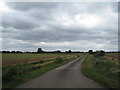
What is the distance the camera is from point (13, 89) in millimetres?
8086

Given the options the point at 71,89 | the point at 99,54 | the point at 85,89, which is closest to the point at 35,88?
the point at 71,89

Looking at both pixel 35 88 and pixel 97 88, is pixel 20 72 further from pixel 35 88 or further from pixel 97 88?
pixel 97 88

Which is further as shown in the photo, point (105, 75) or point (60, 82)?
point (105, 75)

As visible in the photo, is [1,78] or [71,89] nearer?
[71,89]

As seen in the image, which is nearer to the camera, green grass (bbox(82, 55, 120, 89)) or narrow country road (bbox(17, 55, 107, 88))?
narrow country road (bbox(17, 55, 107, 88))

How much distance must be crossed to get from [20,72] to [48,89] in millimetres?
7017

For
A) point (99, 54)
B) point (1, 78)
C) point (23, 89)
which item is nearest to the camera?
point (23, 89)

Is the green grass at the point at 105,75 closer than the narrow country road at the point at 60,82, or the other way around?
the narrow country road at the point at 60,82

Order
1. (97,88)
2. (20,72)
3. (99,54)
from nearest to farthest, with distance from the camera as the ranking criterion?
1. (97,88)
2. (20,72)
3. (99,54)

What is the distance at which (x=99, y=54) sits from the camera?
5088cm

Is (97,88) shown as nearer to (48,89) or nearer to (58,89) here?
(58,89)

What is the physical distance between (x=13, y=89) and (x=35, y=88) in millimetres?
1205

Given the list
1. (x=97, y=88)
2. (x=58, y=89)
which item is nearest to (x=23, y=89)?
(x=58, y=89)

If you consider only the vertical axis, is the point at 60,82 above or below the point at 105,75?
above
